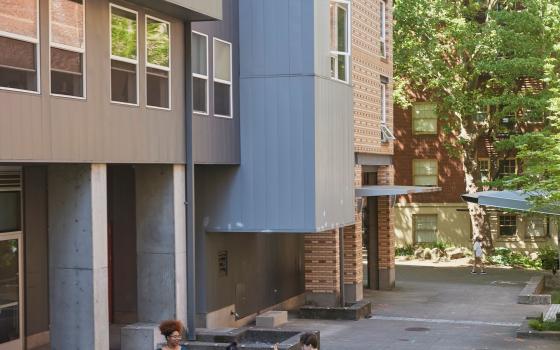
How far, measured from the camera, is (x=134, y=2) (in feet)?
57.0

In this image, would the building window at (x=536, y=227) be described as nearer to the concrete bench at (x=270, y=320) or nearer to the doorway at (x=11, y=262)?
the concrete bench at (x=270, y=320)

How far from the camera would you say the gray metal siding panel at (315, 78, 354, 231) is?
2164 cm

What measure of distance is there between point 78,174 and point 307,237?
1190 centimetres

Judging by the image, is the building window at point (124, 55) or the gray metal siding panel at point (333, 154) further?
the gray metal siding panel at point (333, 154)

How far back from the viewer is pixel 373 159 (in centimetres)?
3048

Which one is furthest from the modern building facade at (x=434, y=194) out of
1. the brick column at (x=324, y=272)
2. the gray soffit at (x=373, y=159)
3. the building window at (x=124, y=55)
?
the building window at (x=124, y=55)

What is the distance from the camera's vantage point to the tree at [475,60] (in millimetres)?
39781

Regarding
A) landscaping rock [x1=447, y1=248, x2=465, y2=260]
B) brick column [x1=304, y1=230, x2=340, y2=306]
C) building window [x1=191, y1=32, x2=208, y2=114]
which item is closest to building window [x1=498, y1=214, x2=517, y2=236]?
landscaping rock [x1=447, y1=248, x2=465, y2=260]

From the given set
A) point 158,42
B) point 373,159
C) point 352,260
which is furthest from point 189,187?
point 373,159

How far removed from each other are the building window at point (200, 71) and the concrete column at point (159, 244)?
5.54ft

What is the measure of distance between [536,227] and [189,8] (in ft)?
117

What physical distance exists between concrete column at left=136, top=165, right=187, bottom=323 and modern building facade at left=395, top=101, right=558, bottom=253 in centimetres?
3323

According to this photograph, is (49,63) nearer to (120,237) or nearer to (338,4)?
(120,237)

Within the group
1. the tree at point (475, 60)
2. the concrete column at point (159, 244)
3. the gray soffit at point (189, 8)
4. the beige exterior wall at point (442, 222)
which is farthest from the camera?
the beige exterior wall at point (442, 222)
